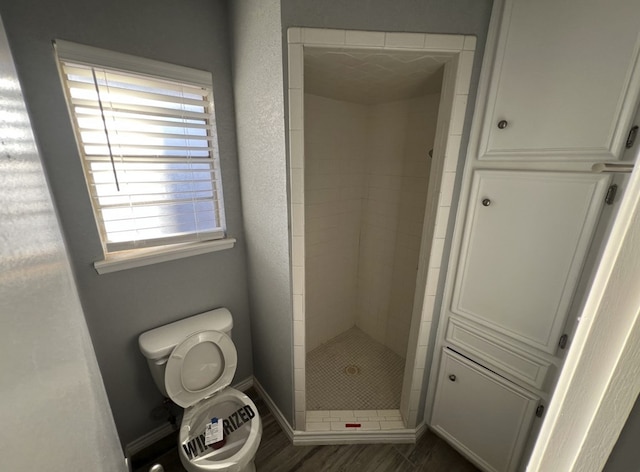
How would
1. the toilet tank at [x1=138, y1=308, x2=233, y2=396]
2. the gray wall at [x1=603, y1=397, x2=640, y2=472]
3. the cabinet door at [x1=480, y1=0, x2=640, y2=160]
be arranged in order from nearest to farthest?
the gray wall at [x1=603, y1=397, x2=640, y2=472] < the cabinet door at [x1=480, y1=0, x2=640, y2=160] < the toilet tank at [x1=138, y1=308, x2=233, y2=396]

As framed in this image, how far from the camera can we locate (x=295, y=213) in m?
1.15

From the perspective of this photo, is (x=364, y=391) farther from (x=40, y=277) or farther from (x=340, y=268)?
(x=40, y=277)

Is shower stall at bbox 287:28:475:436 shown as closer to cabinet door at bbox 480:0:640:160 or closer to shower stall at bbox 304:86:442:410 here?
shower stall at bbox 304:86:442:410

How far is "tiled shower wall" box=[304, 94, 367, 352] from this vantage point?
5.99 ft

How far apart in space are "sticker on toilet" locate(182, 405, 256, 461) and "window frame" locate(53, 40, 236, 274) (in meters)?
0.87

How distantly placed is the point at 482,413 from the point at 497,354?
14.1 inches

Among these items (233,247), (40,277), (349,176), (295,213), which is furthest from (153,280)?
(349,176)

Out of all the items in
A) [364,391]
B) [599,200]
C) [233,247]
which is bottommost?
[364,391]

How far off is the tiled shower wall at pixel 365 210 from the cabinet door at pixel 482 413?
69 centimetres

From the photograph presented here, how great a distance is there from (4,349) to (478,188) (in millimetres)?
1350

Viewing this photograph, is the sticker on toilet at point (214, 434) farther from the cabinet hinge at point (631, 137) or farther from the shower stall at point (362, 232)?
the cabinet hinge at point (631, 137)

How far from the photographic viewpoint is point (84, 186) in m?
1.09

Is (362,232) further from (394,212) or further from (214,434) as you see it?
(214,434)

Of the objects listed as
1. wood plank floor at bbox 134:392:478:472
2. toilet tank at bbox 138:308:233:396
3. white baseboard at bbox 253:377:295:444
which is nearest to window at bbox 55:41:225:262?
toilet tank at bbox 138:308:233:396
